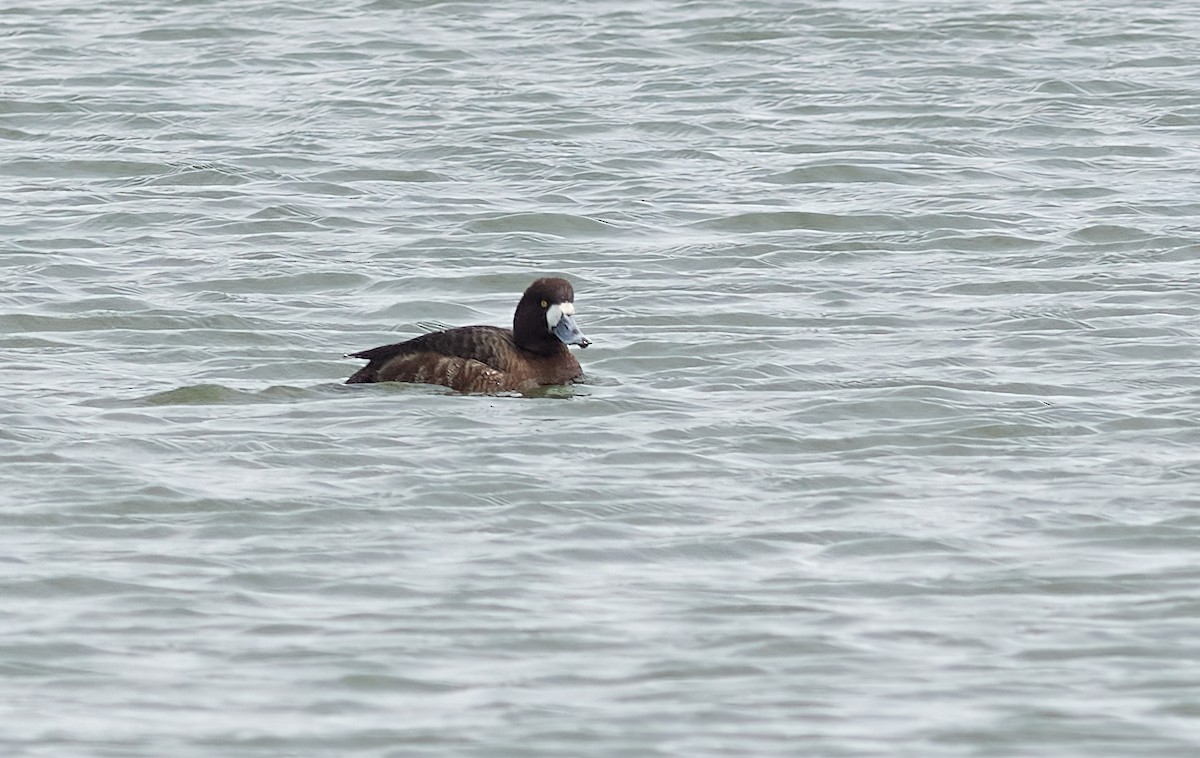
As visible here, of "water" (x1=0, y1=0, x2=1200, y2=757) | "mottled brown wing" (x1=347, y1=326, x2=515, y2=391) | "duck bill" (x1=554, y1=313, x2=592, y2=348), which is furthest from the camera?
"duck bill" (x1=554, y1=313, x2=592, y2=348)

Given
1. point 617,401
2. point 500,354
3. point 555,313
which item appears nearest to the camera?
point 617,401

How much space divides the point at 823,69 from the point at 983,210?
506cm

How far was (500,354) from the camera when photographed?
11602 mm

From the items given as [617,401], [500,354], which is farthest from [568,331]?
[617,401]

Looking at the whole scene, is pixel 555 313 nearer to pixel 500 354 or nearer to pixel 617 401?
pixel 500 354

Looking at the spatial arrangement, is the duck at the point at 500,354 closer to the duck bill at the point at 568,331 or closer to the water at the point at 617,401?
the duck bill at the point at 568,331

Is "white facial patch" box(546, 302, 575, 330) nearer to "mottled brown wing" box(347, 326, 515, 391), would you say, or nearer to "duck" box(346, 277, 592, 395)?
"duck" box(346, 277, 592, 395)

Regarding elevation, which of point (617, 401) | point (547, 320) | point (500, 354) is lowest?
point (617, 401)

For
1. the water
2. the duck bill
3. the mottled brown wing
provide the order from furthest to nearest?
the duck bill
the mottled brown wing
the water

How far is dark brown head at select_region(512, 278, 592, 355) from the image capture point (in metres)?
11.7

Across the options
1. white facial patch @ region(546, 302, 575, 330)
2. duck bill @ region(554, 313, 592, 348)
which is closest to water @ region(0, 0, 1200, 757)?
duck bill @ region(554, 313, 592, 348)

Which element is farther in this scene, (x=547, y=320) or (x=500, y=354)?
(x=547, y=320)

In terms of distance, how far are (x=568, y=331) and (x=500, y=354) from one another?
0.37 meters

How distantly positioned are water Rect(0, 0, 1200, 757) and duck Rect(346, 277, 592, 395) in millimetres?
131
